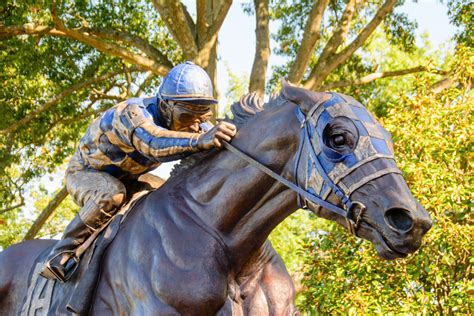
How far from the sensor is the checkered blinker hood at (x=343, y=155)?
3.04 metres

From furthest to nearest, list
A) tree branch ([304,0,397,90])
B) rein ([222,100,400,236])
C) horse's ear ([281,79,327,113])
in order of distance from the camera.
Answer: tree branch ([304,0,397,90]) < horse's ear ([281,79,327,113]) < rein ([222,100,400,236])

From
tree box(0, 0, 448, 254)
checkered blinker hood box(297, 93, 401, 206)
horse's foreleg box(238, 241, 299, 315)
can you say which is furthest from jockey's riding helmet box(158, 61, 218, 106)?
tree box(0, 0, 448, 254)

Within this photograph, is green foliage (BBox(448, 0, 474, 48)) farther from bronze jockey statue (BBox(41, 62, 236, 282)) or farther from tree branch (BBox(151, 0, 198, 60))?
bronze jockey statue (BBox(41, 62, 236, 282))

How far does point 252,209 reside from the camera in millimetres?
3504

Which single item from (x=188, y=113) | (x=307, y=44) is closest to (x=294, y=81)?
(x=307, y=44)

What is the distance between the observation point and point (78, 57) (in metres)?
14.5

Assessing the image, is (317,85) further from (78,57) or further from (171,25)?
(78,57)

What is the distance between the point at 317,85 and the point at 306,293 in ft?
16.7

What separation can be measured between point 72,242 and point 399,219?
81.3 inches

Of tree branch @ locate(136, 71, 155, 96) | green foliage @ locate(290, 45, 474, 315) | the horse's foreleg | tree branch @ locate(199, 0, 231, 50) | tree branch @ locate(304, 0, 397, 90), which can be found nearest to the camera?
the horse's foreleg

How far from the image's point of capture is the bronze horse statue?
3041mm

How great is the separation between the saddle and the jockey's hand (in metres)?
0.69

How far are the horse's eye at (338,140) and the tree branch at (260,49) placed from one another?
27.3ft

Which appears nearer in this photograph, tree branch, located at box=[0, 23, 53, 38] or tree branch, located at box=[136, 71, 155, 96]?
tree branch, located at box=[0, 23, 53, 38]
